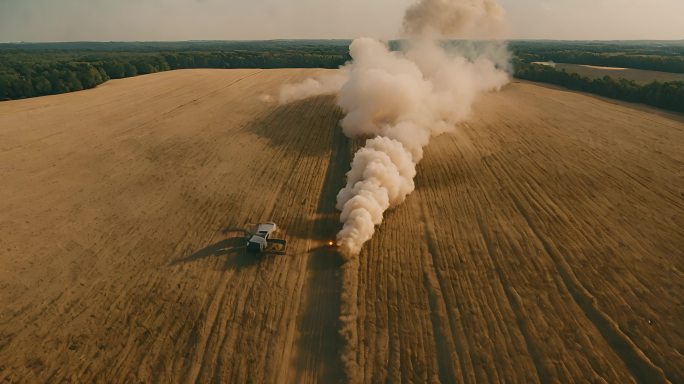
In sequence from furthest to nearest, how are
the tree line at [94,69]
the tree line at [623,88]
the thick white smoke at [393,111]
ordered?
the tree line at [94,69] → the tree line at [623,88] → the thick white smoke at [393,111]

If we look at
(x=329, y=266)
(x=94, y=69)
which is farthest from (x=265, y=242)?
(x=94, y=69)

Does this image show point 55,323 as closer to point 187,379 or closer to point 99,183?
point 187,379

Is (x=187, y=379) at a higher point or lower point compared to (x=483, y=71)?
lower

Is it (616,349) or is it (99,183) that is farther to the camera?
(99,183)

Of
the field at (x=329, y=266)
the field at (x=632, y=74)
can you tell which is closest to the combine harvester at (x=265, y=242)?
the field at (x=329, y=266)

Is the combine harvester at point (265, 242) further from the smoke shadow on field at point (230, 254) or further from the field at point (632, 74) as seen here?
the field at point (632, 74)

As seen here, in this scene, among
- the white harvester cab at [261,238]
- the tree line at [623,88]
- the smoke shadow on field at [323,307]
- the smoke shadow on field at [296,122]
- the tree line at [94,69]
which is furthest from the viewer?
the tree line at [94,69]

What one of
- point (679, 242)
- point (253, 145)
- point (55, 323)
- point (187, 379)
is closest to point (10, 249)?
point (55, 323)
